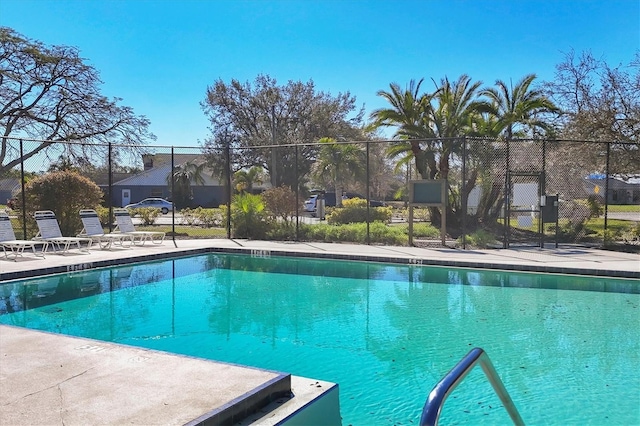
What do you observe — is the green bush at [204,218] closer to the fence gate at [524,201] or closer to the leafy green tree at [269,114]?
the fence gate at [524,201]

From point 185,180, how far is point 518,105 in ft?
70.5

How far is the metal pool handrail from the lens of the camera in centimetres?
181

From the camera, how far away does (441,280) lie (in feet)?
30.0

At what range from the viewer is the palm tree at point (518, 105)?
47.9 feet

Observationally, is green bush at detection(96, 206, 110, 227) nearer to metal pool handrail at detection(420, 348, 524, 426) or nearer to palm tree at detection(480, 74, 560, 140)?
palm tree at detection(480, 74, 560, 140)

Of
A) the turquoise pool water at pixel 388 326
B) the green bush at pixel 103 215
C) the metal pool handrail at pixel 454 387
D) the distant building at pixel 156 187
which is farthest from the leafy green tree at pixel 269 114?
the metal pool handrail at pixel 454 387

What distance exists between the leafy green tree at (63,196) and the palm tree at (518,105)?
11.3m

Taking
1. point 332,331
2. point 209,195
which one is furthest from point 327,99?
point 332,331

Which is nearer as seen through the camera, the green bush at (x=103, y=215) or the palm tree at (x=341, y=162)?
the green bush at (x=103, y=215)

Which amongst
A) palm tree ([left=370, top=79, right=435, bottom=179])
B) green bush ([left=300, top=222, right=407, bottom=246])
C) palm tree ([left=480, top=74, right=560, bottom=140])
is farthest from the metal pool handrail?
palm tree ([left=480, top=74, right=560, bottom=140])

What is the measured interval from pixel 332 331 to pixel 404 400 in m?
2.03

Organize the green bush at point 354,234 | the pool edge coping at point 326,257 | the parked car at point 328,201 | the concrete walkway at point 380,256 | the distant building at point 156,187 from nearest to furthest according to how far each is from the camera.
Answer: the pool edge coping at point 326,257 → the concrete walkway at point 380,256 → the green bush at point 354,234 → the parked car at point 328,201 → the distant building at point 156,187

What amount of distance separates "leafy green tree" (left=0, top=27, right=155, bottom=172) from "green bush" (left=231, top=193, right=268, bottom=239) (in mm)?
6445

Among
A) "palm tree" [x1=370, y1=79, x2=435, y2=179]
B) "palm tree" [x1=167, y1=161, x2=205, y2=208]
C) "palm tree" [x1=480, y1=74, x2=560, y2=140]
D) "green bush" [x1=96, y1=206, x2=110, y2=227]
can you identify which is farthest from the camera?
"palm tree" [x1=167, y1=161, x2=205, y2=208]
